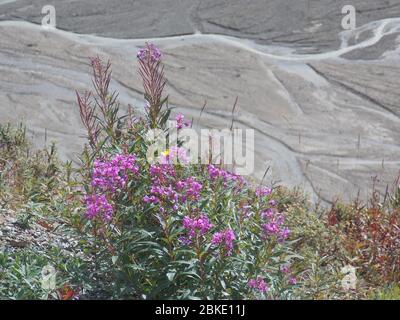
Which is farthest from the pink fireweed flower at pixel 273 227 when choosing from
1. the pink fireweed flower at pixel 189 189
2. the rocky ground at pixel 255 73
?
the rocky ground at pixel 255 73

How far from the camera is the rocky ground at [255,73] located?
27.5 feet

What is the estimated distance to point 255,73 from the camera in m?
10.0

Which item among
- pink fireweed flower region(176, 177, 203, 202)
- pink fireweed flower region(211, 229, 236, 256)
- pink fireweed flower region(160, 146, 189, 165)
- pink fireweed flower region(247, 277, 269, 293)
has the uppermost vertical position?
pink fireweed flower region(160, 146, 189, 165)

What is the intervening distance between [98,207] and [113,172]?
7.2 inches

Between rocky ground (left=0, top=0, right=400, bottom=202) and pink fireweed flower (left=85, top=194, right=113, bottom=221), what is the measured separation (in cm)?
433

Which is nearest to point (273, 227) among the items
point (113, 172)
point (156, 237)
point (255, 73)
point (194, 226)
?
point (194, 226)

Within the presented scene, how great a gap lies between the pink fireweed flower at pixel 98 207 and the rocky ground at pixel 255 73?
433cm

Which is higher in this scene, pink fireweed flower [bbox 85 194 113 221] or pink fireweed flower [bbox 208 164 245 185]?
pink fireweed flower [bbox 208 164 245 185]

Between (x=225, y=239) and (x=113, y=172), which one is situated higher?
(x=113, y=172)

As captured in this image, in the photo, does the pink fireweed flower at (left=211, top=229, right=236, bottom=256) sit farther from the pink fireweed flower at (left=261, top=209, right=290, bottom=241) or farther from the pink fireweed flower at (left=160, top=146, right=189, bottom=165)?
the pink fireweed flower at (left=160, top=146, right=189, bottom=165)

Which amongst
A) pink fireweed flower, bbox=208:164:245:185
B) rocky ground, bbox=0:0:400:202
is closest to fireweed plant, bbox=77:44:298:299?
pink fireweed flower, bbox=208:164:245:185

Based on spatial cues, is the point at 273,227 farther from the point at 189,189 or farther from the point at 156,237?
the point at 156,237

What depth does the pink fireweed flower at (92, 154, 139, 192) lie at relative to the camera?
3.38 m

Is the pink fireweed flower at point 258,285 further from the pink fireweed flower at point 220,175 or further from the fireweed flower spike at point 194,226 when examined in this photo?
the pink fireweed flower at point 220,175
